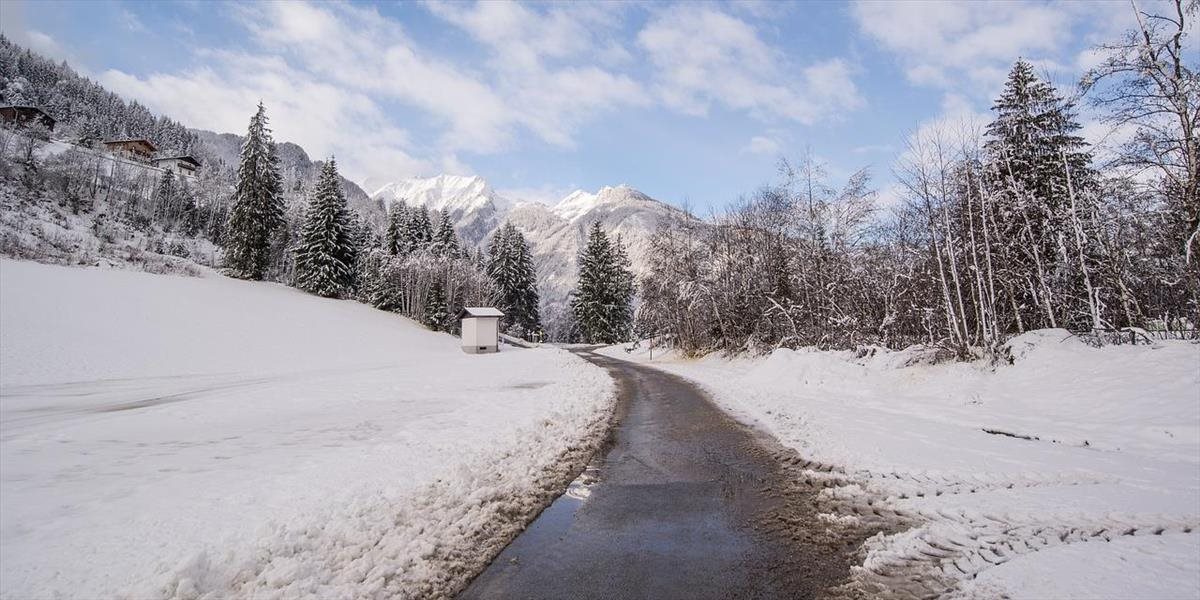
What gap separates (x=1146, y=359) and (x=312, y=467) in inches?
609

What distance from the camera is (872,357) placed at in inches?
714

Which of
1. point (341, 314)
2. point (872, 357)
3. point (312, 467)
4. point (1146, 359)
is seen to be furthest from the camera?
point (341, 314)

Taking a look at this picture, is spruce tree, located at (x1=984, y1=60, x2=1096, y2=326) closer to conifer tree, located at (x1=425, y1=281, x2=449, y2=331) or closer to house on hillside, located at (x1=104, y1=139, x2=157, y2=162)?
conifer tree, located at (x1=425, y1=281, x2=449, y2=331)

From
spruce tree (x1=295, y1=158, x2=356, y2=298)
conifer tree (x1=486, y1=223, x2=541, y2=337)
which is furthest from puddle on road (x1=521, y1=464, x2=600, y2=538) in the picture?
conifer tree (x1=486, y1=223, x2=541, y2=337)

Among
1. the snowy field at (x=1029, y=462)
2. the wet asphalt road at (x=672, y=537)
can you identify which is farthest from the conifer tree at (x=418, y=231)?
the wet asphalt road at (x=672, y=537)

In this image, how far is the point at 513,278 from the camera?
63.7m

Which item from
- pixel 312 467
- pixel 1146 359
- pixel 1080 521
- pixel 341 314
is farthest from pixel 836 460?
pixel 341 314

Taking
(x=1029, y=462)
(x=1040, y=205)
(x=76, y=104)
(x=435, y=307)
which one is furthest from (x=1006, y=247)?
(x=76, y=104)

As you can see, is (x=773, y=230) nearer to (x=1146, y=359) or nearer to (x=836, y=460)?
(x=1146, y=359)

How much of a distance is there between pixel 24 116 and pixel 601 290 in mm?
105988

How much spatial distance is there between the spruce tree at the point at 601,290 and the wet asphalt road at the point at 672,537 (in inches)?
2024

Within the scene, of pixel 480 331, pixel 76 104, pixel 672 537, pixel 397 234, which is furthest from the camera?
pixel 76 104

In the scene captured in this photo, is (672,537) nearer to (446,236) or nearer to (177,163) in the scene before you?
(446,236)

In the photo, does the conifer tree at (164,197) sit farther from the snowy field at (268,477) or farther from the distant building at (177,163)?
the snowy field at (268,477)
